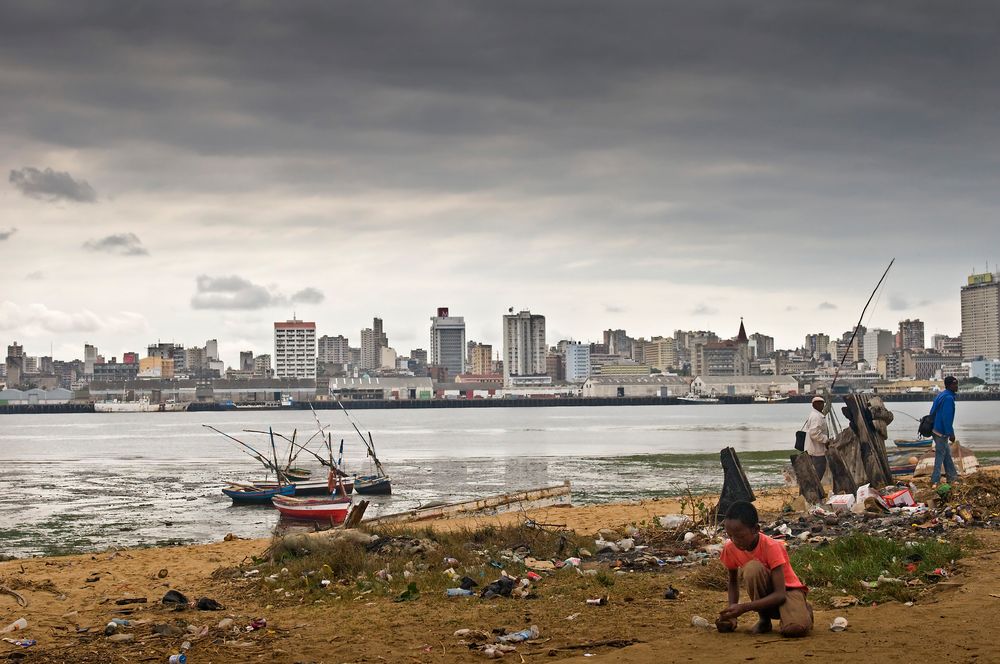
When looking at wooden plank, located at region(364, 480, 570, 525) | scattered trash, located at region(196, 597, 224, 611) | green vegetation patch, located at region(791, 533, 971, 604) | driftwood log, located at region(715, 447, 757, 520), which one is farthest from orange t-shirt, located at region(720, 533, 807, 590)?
wooden plank, located at region(364, 480, 570, 525)

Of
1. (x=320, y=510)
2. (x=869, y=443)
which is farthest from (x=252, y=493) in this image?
(x=869, y=443)

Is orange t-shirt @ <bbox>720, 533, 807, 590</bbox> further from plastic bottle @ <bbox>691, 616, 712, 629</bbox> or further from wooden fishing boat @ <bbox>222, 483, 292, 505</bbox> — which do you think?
wooden fishing boat @ <bbox>222, 483, 292, 505</bbox>

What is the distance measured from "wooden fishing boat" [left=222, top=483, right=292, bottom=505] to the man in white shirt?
19.6 metres

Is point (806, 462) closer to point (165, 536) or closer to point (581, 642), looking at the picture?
point (581, 642)

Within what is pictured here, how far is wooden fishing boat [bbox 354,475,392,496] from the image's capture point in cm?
3531

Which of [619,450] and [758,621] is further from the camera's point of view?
[619,450]

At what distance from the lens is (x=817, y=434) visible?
18.1 metres

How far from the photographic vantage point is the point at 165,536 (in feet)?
81.7

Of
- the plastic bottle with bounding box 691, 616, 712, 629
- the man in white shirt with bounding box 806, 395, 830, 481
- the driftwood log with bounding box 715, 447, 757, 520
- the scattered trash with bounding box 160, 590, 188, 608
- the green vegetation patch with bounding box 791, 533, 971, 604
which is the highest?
the man in white shirt with bounding box 806, 395, 830, 481

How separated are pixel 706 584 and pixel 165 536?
17.6 meters

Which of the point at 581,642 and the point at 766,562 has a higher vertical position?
the point at 766,562

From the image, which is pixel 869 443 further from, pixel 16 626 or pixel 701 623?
pixel 16 626

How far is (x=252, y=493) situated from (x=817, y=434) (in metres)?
20.7

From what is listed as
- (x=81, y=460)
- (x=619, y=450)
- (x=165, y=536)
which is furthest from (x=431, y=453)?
(x=165, y=536)
